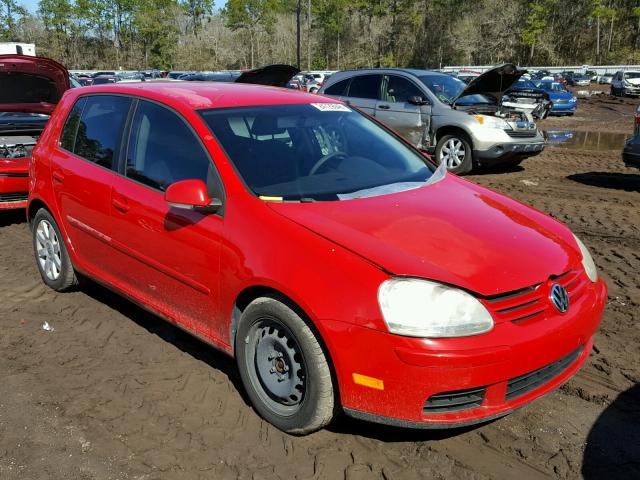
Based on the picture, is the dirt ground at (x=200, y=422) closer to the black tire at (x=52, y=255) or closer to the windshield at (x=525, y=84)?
the black tire at (x=52, y=255)

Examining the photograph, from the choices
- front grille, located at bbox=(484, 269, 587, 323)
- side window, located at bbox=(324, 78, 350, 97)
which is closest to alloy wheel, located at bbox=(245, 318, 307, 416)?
front grille, located at bbox=(484, 269, 587, 323)

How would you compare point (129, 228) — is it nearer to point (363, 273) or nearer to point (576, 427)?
point (363, 273)

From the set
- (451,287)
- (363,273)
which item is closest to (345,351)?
(363,273)

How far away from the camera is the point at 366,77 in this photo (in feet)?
37.4

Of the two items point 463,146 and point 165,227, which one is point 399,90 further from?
point 165,227

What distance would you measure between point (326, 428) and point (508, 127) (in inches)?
341

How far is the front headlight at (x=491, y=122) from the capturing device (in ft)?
34.1

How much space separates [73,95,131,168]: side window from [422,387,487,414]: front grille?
263 cm

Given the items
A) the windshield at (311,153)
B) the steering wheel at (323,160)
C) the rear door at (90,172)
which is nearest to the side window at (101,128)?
the rear door at (90,172)

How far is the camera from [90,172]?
13.8 feet

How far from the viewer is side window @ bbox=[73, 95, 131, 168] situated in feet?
13.4

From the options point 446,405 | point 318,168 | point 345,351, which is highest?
point 318,168

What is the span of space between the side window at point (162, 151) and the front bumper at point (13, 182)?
361cm

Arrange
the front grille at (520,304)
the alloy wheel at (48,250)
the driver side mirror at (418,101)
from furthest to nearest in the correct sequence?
the driver side mirror at (418,101)
the alloy wheel at (48,250)
the front grille at (520,304)
